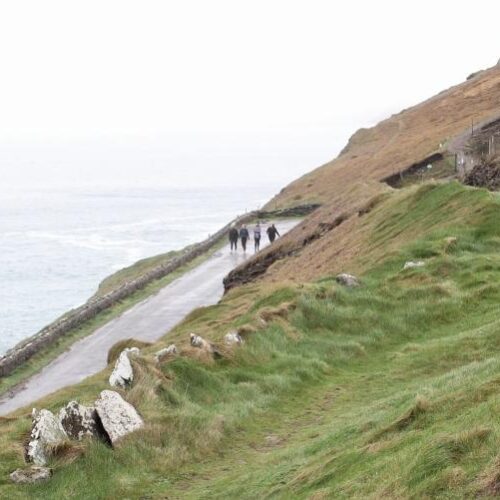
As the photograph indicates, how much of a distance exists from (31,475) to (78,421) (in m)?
1.20

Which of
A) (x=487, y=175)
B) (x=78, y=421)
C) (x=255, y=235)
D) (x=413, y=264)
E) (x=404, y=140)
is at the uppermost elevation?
(x=404, y=140)

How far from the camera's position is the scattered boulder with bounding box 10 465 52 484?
11.8 meters

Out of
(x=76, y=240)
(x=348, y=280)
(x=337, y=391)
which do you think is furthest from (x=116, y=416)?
(x=76, y=240)

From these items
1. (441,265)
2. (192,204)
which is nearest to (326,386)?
(441,265)

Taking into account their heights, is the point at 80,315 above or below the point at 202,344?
above

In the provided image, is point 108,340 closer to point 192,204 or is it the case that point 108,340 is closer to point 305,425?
point 305,425

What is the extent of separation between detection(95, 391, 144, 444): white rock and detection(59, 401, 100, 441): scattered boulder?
0.52 ft

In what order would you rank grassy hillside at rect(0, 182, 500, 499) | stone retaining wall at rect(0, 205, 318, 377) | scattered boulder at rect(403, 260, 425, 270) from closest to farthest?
grassy hillside at rect(0, 182, 500, 499)
scattered boulder at rect(403, 260, 425, 270)
stone retaining wall at rect(0, 205, 318, 377)

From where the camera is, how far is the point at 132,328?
3331cm

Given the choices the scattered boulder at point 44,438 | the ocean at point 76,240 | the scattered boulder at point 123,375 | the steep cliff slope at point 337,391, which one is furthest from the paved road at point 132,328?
the ocean at point 76,240

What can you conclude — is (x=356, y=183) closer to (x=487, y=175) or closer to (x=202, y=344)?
(x=487, y=175)

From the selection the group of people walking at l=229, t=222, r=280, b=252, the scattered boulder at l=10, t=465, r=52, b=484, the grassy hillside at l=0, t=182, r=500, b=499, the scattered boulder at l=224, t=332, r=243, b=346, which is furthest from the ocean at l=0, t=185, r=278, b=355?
the scattered boulder at l=10, t=465, r=52, b=484

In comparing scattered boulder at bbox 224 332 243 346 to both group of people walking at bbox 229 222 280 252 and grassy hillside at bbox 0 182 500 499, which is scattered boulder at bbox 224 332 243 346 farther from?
group of people walking at bbox 229 222 280 252

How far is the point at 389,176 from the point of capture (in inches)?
2063
